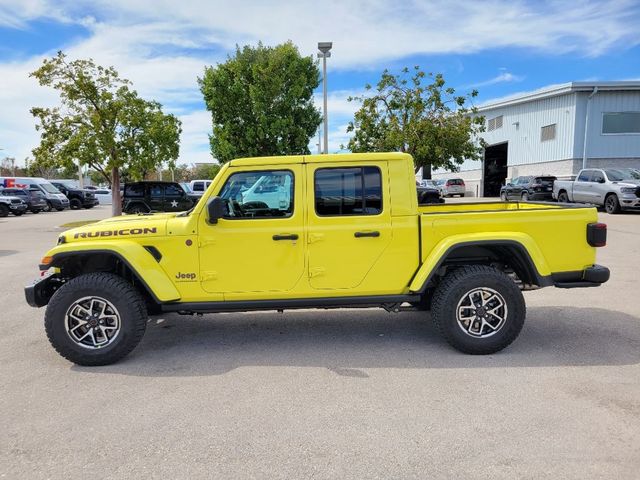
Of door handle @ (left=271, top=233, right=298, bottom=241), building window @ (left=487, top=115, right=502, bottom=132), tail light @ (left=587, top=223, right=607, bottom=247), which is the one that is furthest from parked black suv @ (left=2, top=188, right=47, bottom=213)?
building window @ (left=487, top=115, right=502, bottom=132)

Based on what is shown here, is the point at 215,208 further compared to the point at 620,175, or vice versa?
the point at 620,175

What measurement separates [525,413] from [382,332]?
6.60ft

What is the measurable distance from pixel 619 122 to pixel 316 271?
29.7 m

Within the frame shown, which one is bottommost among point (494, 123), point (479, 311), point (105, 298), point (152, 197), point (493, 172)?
point (479, 311)

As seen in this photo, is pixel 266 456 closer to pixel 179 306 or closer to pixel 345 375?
pixel 345 375

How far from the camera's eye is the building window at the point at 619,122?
27.8 metres

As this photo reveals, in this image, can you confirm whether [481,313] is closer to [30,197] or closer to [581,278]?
[581,278]

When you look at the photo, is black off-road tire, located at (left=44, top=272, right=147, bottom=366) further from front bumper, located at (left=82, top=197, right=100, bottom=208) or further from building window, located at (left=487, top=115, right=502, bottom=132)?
building window, located at (left=487, top=115, right=502, bottom=132)

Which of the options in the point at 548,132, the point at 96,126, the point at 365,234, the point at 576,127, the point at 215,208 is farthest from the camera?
the point at 548,132

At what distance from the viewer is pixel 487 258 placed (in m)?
4.79

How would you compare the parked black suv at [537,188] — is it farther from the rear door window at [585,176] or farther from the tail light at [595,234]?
the tail light at [595,234]

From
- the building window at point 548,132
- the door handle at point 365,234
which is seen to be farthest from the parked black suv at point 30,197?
the building window at point 548,132

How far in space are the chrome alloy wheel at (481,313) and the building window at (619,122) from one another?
28.4m

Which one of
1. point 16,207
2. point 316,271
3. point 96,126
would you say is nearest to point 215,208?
point 316,271
